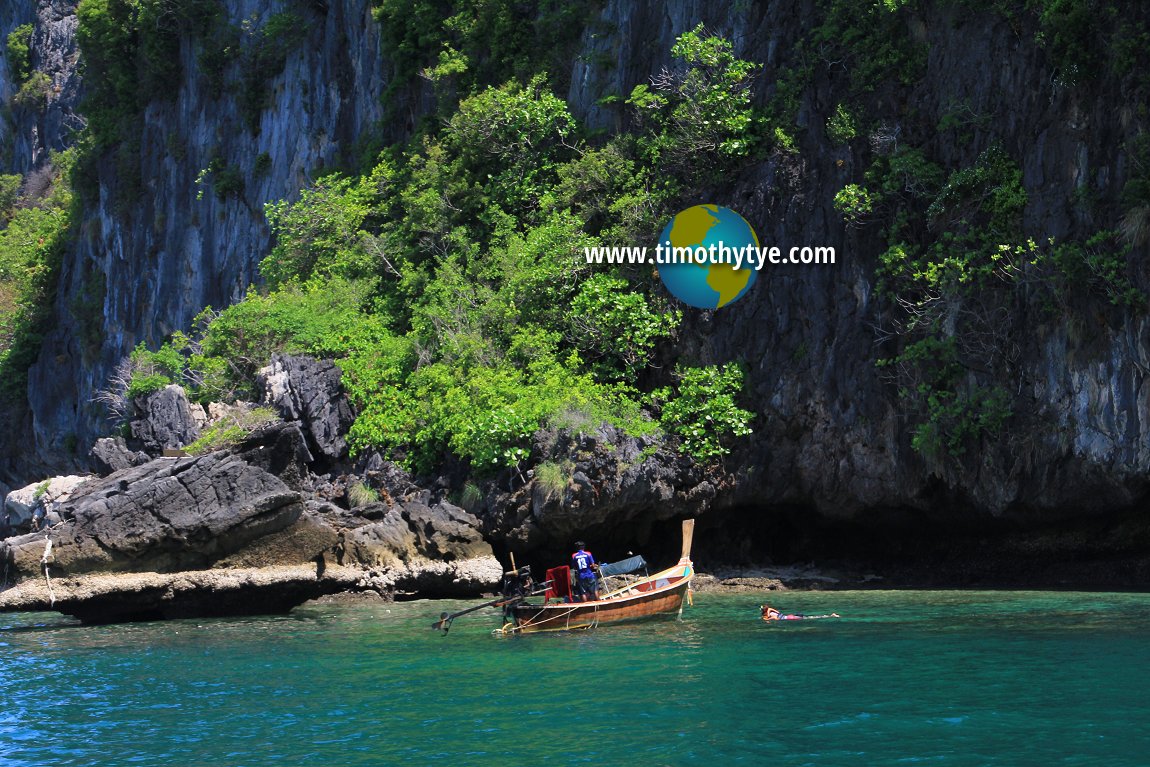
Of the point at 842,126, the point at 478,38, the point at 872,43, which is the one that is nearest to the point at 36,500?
the point at 478,38

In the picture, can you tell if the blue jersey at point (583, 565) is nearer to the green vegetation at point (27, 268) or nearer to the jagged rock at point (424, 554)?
the jagged rock at point (424, 554)

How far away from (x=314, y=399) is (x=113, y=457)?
13.1 ft

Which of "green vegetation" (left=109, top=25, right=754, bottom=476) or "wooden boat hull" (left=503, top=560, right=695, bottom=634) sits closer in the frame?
"wooden boat hull" (left=503, top=560, right=695, bottom=634)

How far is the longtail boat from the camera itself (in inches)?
731

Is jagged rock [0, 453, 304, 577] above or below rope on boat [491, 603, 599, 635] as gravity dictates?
above

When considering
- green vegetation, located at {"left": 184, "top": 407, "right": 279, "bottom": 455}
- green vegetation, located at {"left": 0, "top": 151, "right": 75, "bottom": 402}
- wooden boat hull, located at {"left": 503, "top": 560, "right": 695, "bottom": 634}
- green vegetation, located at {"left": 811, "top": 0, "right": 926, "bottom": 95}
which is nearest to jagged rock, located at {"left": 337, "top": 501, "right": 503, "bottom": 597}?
green vegetation, located at {"left": 184, "top": 407, "right": 279, "bottom": 455}

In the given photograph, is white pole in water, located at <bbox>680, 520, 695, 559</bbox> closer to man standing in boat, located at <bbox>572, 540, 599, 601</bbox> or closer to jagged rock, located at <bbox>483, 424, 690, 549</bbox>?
jagged rock, located at <bbox>483, 424, 690, 549</bbox>

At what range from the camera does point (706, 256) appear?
81.1 ft

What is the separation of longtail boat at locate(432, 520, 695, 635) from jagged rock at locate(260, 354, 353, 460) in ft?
24.1

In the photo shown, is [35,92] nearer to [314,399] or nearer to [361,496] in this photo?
[314,399]

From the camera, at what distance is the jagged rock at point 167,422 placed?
2664 cm

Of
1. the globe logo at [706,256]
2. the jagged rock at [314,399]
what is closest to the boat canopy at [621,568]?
the globe logo at [706,256]

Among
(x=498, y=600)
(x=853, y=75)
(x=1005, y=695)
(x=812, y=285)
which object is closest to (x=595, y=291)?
(x=812, y=285)

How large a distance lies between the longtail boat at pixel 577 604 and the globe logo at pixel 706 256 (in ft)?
21.0
